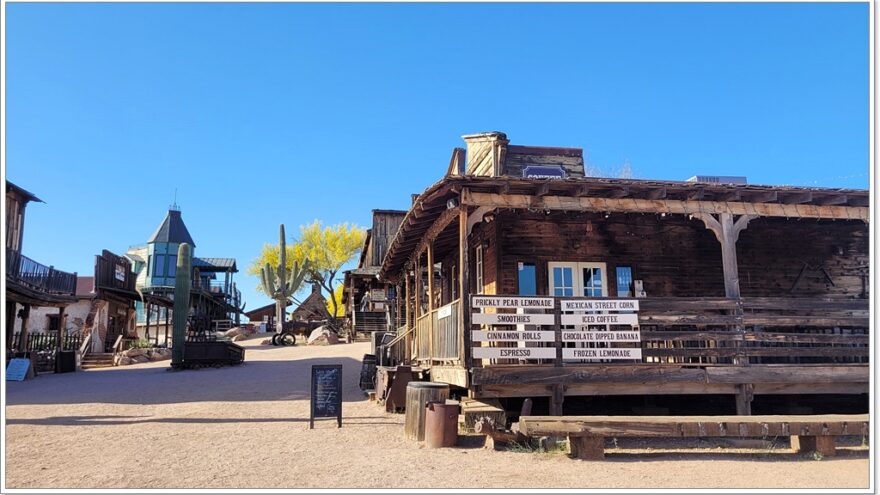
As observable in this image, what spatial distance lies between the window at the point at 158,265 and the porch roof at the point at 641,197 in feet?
119

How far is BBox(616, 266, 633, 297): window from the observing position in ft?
39.9

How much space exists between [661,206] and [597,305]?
1886 mm

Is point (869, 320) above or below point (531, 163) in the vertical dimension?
below

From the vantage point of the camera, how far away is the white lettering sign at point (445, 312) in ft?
32.1

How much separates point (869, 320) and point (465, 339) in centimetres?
622

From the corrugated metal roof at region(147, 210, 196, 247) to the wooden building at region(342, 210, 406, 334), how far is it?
14398 millimetres

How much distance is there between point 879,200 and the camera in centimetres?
765

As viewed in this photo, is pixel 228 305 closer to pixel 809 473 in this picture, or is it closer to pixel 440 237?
pixel 440 237

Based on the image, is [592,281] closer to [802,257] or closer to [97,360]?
[802,257]

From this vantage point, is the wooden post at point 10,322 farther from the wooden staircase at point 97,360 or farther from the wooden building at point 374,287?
the wooden building at point 374,287

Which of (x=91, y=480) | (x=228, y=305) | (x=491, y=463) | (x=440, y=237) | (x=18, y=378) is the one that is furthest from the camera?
(x=228, y=305)

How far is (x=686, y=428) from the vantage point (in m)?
7.39

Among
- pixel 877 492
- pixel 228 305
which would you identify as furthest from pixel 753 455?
pixel 228 305

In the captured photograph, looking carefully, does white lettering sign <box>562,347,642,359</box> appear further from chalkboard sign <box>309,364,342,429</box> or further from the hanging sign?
the hanging sign
